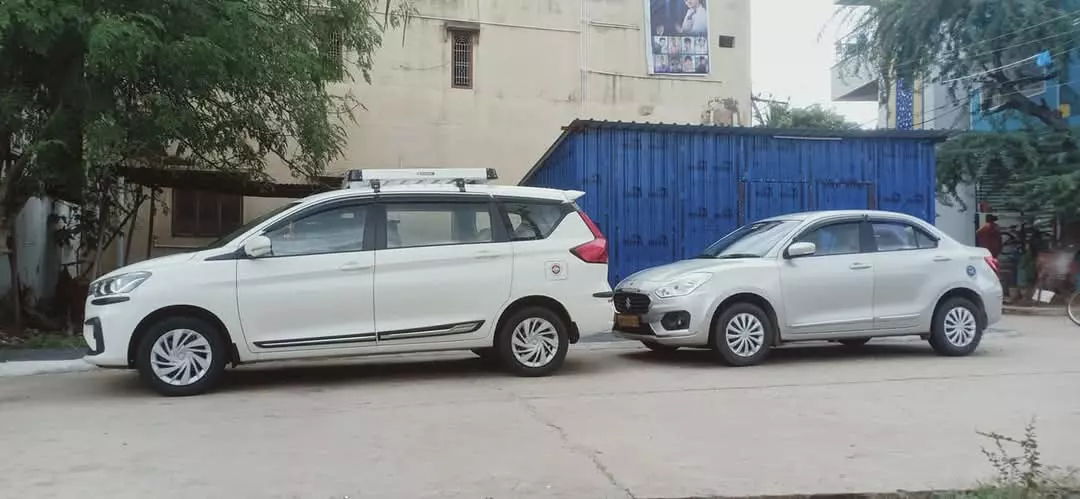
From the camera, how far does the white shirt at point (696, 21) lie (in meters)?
19.6

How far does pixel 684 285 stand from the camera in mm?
8586

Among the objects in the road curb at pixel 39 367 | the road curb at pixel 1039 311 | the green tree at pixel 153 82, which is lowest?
the road curb at pixel 39 367

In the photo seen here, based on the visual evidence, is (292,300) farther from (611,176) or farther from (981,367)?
(981,367)

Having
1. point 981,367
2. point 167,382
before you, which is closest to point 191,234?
point 167,382

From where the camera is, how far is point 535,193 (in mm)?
8383

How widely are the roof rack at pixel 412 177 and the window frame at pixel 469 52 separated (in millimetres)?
10117

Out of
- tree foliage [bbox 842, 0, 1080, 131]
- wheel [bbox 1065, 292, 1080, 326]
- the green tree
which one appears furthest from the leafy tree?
the green tree

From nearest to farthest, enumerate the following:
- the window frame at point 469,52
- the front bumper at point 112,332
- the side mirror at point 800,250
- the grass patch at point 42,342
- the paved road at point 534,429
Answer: the paved road at point 534,429 → the front bumper at point 112,332 → the side mirror at point 800,250 → the grass patch at point 42,342 → the window frame at point 469,52

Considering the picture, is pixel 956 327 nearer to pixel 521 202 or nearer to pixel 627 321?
pixel 627 321

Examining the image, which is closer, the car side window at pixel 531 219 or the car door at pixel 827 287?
the car side window at pixel 531 219

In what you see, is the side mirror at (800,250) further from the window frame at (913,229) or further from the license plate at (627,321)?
the license plate at (627,321)

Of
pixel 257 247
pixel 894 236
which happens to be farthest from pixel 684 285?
pixel 257 247

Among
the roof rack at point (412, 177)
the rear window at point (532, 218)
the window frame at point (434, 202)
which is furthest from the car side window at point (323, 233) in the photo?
the rear window at point (532, 218)

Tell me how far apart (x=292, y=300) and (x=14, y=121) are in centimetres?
433
